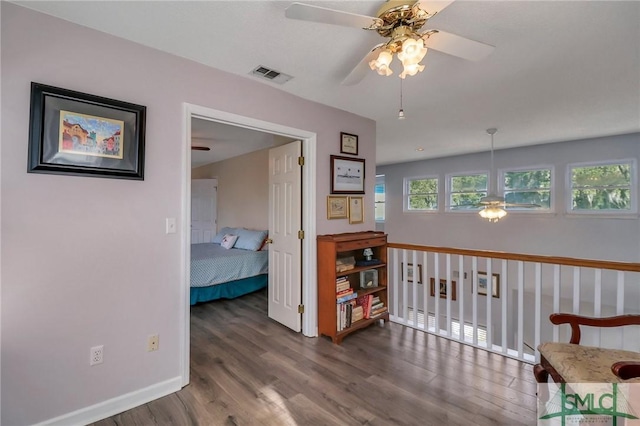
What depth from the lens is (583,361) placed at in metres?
1.52

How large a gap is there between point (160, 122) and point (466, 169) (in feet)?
19.1

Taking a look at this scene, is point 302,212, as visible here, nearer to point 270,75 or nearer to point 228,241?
point 270,75

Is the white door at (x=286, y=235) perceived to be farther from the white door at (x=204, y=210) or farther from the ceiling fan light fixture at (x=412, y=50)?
the white door at (x=204, y=210)

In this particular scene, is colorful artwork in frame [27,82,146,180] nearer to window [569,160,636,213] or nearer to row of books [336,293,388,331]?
row of books [336,293,388,331]

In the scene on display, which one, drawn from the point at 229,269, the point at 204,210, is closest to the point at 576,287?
the point at 229,269

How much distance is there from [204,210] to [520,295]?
19.5 feet

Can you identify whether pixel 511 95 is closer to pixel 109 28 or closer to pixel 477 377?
pixel 477 377

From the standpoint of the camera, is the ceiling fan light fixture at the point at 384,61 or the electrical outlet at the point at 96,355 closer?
the ceiling fan light fixture at the point at 384,61

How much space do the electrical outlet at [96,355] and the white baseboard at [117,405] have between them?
0.87 ft

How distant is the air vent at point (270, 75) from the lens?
2.27 meters

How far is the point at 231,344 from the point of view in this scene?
275cm

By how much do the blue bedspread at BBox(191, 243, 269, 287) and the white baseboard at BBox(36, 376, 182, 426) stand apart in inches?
75.5
